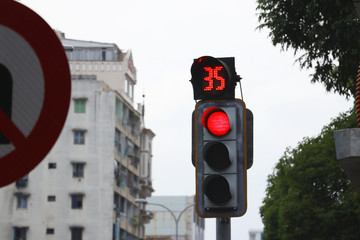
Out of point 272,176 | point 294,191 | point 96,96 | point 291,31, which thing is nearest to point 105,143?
point 96,96

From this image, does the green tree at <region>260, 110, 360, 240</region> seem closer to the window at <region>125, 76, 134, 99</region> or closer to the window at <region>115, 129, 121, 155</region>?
the window at <region>115, 129, 121, 155</region>

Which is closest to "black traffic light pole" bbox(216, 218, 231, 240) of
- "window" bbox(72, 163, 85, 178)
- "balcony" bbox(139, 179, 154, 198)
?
"window" bbox(72, 163, 85, 178)

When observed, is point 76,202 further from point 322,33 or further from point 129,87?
point 322,33

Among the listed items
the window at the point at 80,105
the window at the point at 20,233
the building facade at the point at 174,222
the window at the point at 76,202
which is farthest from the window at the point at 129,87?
the building facade at the point at 174,222

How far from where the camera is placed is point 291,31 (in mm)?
22594

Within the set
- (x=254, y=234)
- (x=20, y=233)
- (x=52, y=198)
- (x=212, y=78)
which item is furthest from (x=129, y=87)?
(x=212, y=78)

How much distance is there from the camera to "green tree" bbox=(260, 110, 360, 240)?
42312 mm

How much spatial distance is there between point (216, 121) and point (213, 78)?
433 millimetres

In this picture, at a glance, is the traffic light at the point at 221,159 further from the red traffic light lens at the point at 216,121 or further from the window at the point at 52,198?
the window at the point at 52,198

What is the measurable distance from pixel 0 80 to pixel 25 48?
17cm

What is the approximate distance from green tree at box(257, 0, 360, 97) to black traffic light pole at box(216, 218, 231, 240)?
14.4 m

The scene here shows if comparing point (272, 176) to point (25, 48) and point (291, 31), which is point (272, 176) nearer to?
point (291, 31)

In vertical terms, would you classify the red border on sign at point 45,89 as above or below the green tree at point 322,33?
below

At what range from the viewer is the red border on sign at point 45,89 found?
129 inches
